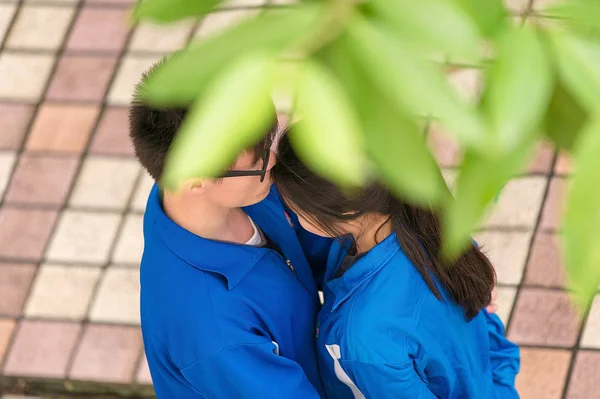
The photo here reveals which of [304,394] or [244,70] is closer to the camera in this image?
[244,70]

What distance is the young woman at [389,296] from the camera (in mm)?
1574

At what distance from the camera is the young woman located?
1574 millimetres

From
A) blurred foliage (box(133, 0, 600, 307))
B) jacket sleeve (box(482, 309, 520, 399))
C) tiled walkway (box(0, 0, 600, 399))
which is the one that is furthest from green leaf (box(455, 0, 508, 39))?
tiled walkway (box(0, 0, 600, 399))

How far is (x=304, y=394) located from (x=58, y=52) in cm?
255

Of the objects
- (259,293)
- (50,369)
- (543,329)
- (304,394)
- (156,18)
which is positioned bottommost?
(50,369)

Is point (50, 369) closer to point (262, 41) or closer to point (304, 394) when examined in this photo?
point (304, 394)

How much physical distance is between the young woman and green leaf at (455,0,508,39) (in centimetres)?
94

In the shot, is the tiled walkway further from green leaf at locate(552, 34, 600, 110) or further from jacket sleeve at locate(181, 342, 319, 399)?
green leaf at locate(552, 34, 600, 110)

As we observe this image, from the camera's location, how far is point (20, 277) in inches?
120

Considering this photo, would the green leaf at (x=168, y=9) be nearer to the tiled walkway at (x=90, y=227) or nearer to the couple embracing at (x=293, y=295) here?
the couple embracing at (x=293, y=295)

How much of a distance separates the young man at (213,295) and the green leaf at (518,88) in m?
0.95

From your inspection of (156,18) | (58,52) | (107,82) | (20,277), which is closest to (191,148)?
(156,18)

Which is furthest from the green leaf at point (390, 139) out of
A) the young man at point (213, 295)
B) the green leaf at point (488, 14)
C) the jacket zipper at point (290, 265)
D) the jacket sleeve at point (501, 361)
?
the jacket sleeve at point (501, 361)

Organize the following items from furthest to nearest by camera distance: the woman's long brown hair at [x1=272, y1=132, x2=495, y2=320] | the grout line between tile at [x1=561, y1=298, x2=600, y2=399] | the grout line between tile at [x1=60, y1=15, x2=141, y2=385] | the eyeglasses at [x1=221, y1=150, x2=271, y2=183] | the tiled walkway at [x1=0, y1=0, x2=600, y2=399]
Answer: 1. the grout line between tile at [x1=60, y1=15, x2=141, y2=385]
2. the tiled walkway at [x1=0, y1=0, x2=600, y2=399]
3. the grout line between tile at [x1=561, y1=298, x2=600, y2=399]
4. the woman's long brown hair at [x1=272, y1=132, x2=495, y2=320]
5. the eyeglasses at [x1=221, y1=150, x2=271, y2=183]
